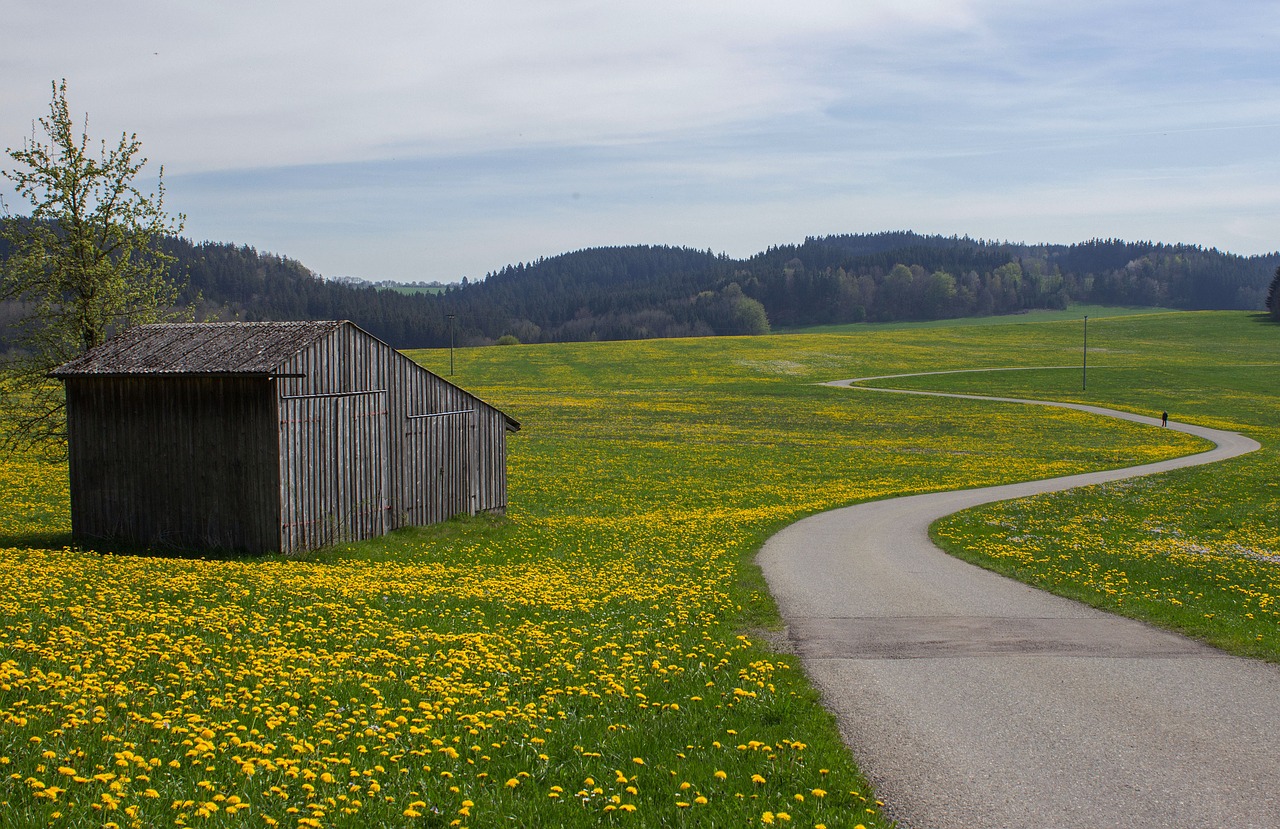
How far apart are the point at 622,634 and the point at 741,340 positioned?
404ft

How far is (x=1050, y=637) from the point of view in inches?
580

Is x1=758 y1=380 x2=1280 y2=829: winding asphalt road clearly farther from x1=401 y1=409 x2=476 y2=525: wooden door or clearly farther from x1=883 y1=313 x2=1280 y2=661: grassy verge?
x1=401 y1=409 x2=476 y2=525: wooden door

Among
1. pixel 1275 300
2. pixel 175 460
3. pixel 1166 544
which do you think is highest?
pixel 1275 300

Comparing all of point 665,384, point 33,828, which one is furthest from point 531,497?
point 665,384

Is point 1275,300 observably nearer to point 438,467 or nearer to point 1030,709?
point 438,467

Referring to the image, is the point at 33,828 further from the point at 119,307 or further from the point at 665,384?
the point at 665,384

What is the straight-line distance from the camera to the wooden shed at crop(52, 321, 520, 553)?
23312 millimetres

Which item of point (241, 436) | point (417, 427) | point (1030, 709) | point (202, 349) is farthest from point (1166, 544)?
point (202, 349)

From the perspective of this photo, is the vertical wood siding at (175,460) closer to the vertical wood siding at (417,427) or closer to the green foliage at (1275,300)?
the vertical wood siding at (417,427)

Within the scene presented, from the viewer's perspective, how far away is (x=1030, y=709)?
1078cm

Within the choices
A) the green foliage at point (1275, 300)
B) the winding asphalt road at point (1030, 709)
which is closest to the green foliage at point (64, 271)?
the winding asphalt road at point (1030, 709)

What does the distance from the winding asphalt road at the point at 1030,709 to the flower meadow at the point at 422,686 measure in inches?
26.9

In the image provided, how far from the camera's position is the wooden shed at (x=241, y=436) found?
76.5 feet

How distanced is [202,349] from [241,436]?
10.3 ft
